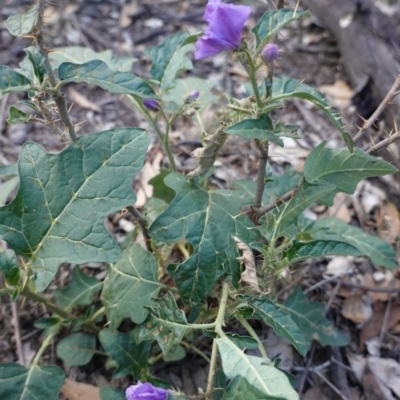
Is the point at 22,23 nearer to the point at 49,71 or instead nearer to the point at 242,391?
the point at 49,71

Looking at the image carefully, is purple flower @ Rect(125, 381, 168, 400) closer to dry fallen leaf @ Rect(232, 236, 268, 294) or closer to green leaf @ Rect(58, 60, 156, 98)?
dry fallen leaf @ Rect(232, 236, 268, 294)

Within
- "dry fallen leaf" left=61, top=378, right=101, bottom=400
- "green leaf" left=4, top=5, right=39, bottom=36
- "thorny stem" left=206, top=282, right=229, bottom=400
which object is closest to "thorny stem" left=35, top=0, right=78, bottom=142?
"green leaf" left=4, top=5, right=39, bottom=36

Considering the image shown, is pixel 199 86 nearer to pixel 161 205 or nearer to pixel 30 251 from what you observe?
pixel 161 205

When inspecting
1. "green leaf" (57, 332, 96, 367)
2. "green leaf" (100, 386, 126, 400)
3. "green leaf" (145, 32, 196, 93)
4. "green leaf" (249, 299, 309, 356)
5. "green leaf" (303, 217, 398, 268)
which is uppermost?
"green leaf" (145, 32, 196, 93)

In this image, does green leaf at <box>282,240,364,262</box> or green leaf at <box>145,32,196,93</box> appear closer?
green leaf at <box>282,240,364,262</box>

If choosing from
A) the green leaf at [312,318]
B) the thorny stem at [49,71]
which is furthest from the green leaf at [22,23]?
the green leaf at [312,318]

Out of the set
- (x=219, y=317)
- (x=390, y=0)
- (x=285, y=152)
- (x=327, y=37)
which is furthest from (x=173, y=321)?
(x=390, y=0)
